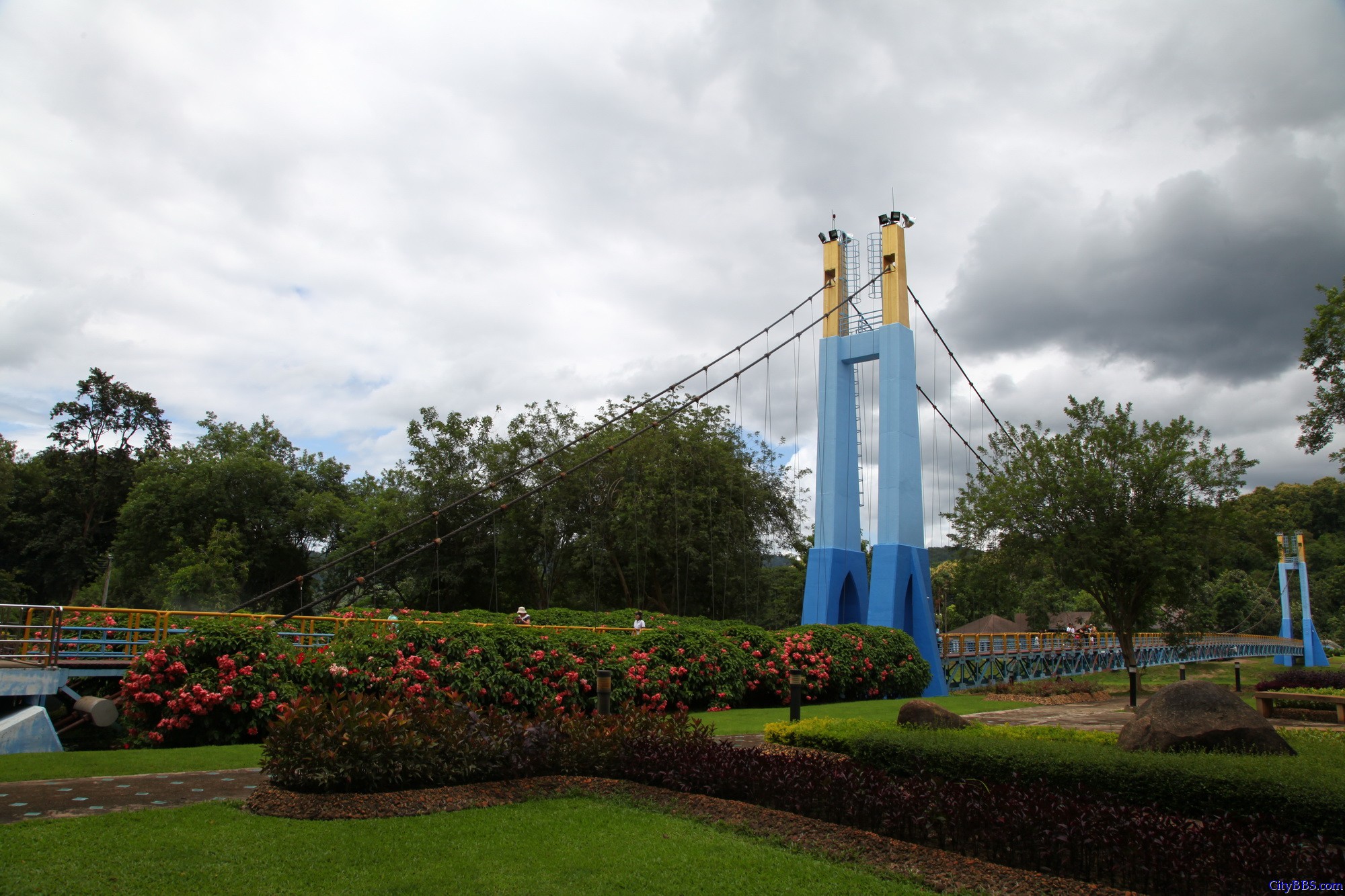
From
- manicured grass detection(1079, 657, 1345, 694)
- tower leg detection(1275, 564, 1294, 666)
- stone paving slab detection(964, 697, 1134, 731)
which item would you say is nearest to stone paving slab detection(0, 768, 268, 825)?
stone paving slab detection(964, 697, 1134, 731)

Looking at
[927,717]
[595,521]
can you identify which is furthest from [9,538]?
[927,717]

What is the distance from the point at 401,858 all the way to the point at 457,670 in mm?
6763

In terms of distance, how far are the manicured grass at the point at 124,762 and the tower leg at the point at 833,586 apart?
44.9 feet

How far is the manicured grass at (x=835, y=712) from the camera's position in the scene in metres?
12.0

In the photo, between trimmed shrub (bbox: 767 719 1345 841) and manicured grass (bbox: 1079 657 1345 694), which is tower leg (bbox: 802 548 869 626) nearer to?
manicured grass (bbox: 1079 657 1345 694)

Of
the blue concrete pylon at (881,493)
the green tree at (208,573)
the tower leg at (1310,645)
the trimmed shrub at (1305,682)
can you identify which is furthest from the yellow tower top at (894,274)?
the tower leg at (1310,645)

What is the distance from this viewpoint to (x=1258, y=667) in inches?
1613

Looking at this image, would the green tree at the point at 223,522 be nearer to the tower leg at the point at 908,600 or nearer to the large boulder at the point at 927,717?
the tower leg at the point at 908,600

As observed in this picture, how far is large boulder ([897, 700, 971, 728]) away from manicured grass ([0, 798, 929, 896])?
14.2 feet

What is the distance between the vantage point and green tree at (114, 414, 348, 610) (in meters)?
33.3

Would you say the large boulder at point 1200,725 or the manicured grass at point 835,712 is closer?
the large boulder at point 1200,725

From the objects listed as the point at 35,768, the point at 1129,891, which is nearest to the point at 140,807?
the point at 35,768

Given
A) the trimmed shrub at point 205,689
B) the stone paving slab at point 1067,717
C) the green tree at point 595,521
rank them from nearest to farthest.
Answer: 1. the trimmed shrub at point 205,689
2. the stone paving slab at point 1067,717
3. the green tree at point 595,521

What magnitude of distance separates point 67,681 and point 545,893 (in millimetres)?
10775
